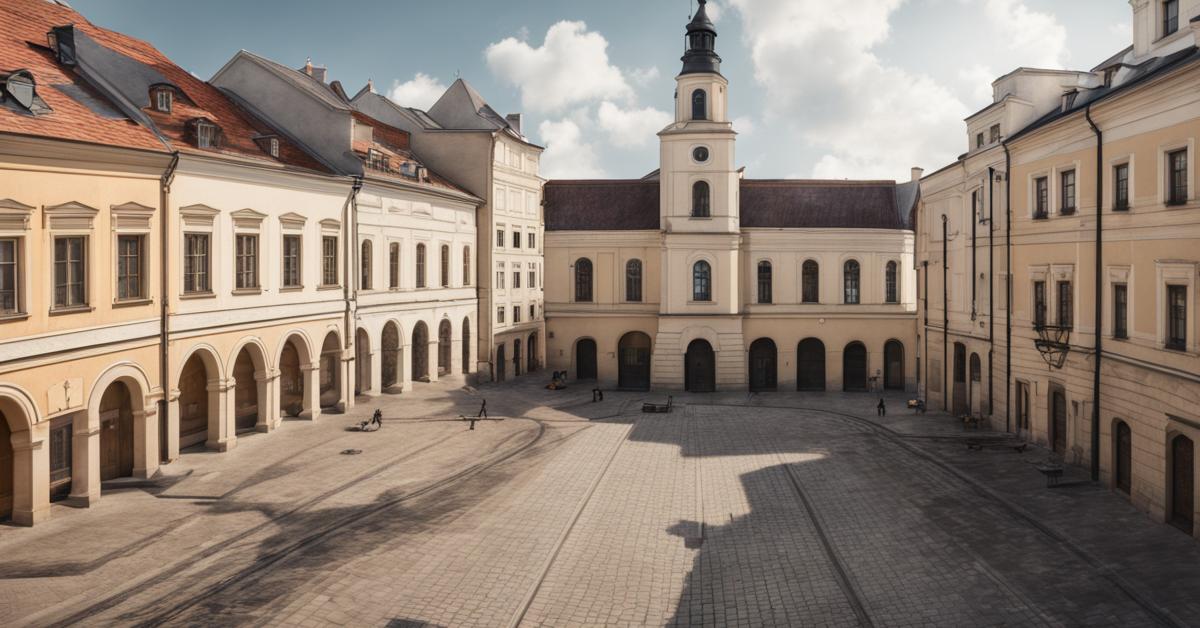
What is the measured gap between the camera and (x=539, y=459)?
31547 mm

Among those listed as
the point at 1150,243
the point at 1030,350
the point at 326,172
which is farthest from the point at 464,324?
the point at 1150,243

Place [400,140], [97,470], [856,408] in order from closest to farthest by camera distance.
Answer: [97,470] → [856,408] → [400,140]

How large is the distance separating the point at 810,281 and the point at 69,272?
43816 millimetres

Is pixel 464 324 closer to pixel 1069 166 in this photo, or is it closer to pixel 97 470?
pixel 97 470

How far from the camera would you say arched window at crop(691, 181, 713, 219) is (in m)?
54.7

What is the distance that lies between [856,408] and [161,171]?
35.8 m

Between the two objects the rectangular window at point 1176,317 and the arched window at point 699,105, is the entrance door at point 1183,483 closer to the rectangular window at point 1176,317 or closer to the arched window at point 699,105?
the rectangular window at point 1176,317

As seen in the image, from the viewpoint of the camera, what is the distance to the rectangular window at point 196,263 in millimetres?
28641

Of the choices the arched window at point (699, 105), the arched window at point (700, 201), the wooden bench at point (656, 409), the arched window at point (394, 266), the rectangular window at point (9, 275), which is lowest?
the wooden bench at point (656, 409)

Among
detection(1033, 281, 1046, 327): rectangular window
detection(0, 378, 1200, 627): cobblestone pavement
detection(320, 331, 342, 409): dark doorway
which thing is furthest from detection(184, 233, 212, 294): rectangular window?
detection(1033, 281, 1046, 327): rectangular window

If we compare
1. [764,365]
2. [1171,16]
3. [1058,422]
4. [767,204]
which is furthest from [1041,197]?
[767,204]

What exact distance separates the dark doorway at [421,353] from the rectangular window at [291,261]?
37.7ft

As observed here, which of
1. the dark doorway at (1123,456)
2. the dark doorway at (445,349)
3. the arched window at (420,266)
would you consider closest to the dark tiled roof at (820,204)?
the dark doorway at (445,349)

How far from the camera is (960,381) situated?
41.2 metres
